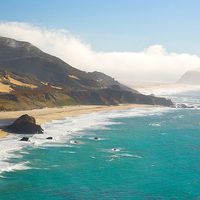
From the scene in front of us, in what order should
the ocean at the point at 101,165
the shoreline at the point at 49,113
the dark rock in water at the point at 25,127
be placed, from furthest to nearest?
1. the shoreline at the point at 49,113
2. the dark rock in water at the point at 25,127
3. the ocean at the point at 101,165

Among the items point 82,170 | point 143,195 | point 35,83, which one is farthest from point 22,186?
point 35,83

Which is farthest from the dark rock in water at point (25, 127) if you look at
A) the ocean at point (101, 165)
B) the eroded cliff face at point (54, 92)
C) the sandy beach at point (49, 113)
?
the eroded cliff face at point (54, 92)

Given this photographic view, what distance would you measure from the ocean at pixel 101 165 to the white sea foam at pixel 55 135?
5.1 inches

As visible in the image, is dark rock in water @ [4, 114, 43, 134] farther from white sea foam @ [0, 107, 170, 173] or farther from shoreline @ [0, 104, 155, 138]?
shoreline @ [0, 104, 155, 138]

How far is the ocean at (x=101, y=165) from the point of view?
46719 mm

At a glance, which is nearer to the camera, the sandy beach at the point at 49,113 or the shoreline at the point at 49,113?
the shoreline at the point at 49,113

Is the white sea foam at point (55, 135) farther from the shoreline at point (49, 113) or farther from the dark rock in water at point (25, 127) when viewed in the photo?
the shoreline at point (49, 113)

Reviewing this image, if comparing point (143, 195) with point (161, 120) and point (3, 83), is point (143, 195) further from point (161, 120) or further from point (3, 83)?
point (3, 83)

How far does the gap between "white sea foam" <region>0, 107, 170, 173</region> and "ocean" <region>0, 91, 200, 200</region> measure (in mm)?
130

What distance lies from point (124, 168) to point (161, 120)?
61.9 metres

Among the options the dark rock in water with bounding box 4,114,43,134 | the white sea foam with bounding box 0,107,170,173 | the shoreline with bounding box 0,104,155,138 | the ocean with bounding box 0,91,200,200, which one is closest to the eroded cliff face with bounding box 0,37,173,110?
the shoreline with bounding box 0,104,155,138

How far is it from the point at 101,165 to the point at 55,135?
25.2 meters

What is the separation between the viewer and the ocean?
46719mm

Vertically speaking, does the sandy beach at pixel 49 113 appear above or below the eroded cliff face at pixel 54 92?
below
